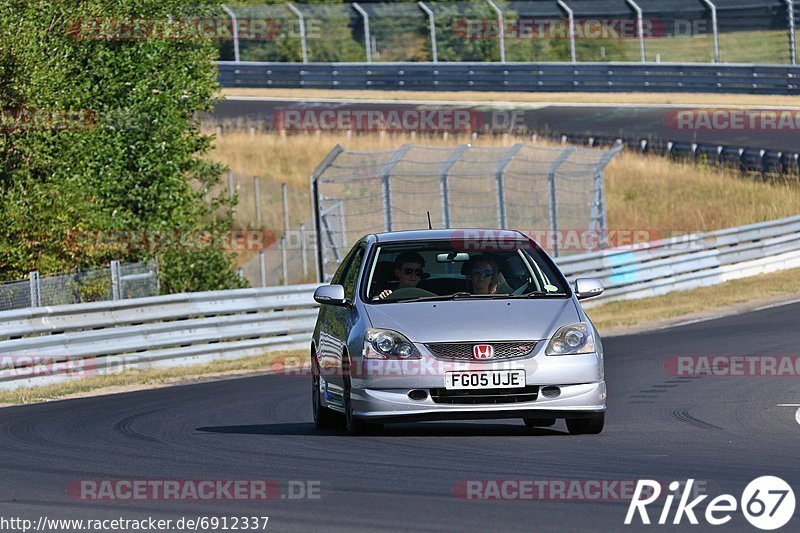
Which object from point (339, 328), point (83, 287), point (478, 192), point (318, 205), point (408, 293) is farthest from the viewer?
point (478, 192)

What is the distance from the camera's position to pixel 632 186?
41625 mm

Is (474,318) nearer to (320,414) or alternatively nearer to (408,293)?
(408,293)

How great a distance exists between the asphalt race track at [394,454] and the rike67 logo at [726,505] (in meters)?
0.06

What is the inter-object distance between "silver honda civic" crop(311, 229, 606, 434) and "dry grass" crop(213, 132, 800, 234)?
26.9 m

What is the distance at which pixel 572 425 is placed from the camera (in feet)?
35.4

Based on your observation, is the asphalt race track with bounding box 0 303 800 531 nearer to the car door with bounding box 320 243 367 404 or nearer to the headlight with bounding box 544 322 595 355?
the car door with bounding box 320 243 367 404

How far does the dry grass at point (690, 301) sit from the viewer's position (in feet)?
83.6

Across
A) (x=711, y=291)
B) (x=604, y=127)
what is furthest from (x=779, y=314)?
(x=604, y=127)

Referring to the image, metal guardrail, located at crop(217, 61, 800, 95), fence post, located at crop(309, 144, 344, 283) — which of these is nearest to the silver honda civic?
fence post, located at crop(309, 144, 344, 283)

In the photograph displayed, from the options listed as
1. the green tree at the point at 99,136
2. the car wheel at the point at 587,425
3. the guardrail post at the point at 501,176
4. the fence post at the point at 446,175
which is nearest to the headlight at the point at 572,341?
the car wheel at the point at 587,425

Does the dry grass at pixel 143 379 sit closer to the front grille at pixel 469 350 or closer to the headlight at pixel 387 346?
the headlight at pixel 387 346

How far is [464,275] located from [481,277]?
156mm

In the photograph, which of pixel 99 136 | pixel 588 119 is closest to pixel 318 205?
pixel 99 136

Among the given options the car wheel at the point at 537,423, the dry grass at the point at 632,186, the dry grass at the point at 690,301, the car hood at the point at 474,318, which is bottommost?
the dry grass at the point at 690,301
